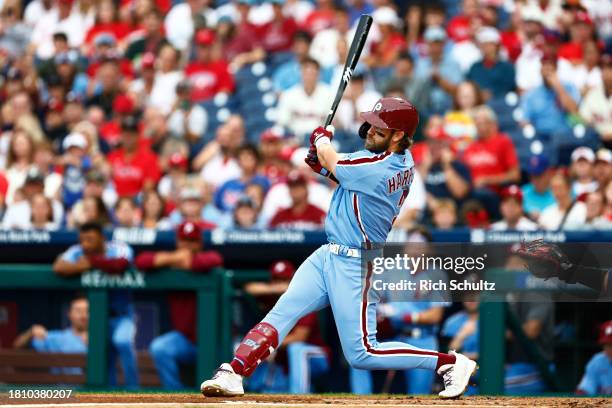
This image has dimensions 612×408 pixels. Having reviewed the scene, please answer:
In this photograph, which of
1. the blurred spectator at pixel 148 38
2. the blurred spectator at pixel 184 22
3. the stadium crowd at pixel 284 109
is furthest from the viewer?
the blurred spectator at pixel 148 38

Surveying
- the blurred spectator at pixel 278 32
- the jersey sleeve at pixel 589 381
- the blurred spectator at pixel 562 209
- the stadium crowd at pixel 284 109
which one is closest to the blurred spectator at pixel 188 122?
the stadium crowd at pixel 284 109

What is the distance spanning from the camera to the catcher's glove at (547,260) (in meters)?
7.43

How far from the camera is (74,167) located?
491 inches

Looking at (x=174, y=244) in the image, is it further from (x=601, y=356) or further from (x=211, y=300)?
(x=601, y=356)

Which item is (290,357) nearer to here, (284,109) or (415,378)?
(415,378)

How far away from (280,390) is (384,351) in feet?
10.5

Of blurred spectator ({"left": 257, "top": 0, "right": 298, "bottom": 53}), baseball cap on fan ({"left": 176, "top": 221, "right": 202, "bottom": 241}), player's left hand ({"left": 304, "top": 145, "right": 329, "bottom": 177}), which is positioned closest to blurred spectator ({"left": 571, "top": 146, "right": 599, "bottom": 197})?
baseball cap on fan ({"left": 176, "top": 221, "right": 202, "bottom": 241})

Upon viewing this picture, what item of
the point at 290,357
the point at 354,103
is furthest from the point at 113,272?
the point at 354,103

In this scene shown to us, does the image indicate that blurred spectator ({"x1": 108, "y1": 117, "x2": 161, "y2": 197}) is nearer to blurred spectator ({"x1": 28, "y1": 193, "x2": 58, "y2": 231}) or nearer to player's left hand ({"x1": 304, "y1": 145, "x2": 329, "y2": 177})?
blurred spectator ({"x1": 28, "y1": 193, "x2": 58, "y2": 231})

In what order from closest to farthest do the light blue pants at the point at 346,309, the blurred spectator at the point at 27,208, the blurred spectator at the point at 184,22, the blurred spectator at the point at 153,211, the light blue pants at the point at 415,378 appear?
the light blue pants at the point at 346,309
the light blue pants at the point at 415,378
the blurred spectator at the point at 153,211
the blurred spectator at the point at 27,208
the blurred spectator at the point at 184,22

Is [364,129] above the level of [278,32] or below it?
below

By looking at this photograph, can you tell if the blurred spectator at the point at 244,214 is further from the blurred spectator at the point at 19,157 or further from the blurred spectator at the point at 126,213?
the blurred spectator at the point at 19,157

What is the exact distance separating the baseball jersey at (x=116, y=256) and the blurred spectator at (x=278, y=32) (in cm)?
452

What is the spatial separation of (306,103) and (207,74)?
1.55 metres
